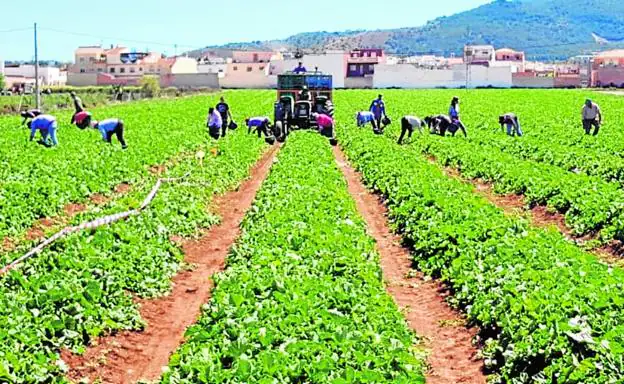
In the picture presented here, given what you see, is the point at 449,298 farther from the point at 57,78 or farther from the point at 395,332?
the point at 57,78

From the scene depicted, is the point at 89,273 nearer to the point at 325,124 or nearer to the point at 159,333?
the point at 159,333

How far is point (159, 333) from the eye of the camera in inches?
409

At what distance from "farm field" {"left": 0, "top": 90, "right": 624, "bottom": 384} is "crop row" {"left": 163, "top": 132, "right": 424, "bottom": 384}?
0.07 ft

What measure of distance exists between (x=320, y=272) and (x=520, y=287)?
7.45ft

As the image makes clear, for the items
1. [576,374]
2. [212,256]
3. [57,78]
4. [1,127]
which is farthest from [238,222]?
[57,78]

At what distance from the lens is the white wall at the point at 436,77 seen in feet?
385

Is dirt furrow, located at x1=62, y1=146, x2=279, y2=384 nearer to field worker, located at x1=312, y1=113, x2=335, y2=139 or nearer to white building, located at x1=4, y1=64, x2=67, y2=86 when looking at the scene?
field worker, located at x1=312, y1=113, x2=335, y2=139

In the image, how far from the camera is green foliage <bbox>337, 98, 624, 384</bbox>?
7.87 m

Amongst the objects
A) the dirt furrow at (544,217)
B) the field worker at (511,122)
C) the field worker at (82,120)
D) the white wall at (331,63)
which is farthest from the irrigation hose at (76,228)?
the white wall at (331,63)

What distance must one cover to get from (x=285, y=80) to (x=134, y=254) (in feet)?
70.9

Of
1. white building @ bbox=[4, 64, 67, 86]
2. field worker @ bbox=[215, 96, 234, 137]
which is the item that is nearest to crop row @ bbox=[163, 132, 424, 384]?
field worker @ bbox=[215, 96, 234, 137]

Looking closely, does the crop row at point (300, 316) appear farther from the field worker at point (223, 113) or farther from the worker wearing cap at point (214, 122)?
the field worker at point (223, 113)

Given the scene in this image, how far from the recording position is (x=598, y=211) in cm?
1577

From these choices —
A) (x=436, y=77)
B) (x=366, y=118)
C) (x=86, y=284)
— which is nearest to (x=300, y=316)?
(x=86, y=284)
